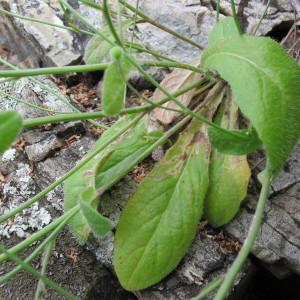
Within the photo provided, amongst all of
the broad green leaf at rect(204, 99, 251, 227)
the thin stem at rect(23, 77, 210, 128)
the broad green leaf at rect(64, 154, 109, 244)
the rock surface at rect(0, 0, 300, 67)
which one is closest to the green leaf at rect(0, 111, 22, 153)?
the thin stem at rect(23, 77, 210, 128)

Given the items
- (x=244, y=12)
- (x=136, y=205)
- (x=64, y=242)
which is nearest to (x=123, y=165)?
(x=136, y=205)

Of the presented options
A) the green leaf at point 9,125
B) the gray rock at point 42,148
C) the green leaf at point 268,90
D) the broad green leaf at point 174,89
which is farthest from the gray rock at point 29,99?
the green leaf at point 9,125

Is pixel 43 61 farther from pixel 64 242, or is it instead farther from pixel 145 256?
pixel 145 256

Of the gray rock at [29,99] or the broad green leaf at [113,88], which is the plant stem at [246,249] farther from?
the gray rock at [29,99]

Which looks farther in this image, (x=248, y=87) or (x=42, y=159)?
(x=42, y=159)

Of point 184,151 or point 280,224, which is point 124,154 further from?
point 280,224

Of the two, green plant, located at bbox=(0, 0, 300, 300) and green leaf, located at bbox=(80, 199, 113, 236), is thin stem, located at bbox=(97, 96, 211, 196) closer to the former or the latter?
green plant, located at bbox=(0, 0, 300, 300)

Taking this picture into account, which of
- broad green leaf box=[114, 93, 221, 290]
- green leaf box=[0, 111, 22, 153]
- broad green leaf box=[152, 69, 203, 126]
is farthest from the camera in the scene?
broad green leaf box=[152, 69, 203, 126]

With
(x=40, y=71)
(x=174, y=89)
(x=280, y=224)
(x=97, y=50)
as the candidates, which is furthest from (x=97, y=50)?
(x=280, y=224)
